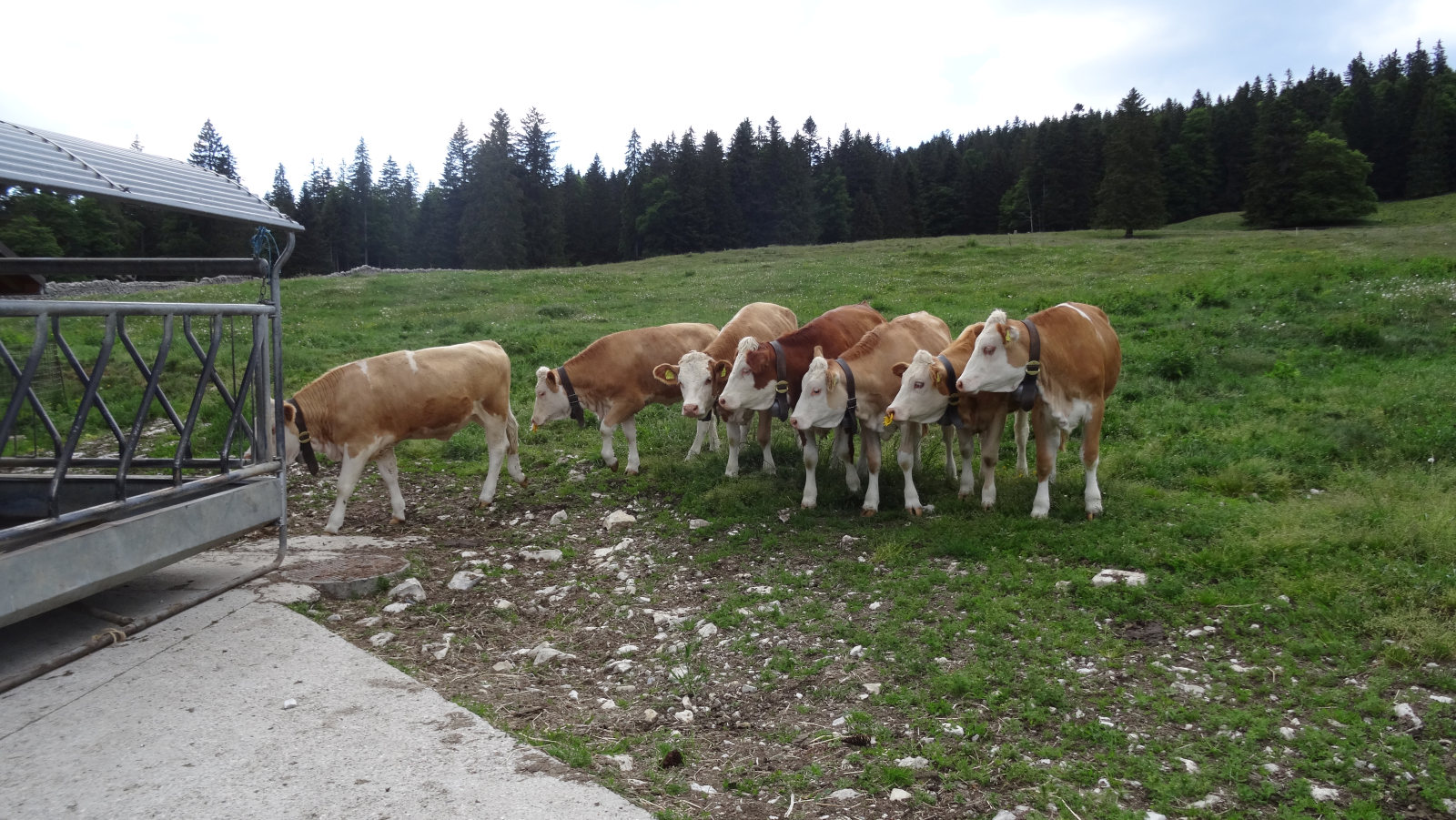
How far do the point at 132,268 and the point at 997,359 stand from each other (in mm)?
7204

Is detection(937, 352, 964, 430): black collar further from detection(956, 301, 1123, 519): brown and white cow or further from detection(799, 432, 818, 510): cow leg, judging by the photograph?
detection(799, 432, 818, 510): cow leg

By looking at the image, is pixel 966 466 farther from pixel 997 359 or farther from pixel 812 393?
pixel 812 393

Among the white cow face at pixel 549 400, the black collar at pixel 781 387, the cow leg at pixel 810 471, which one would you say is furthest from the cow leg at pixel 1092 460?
the white cow face at pixel 549 400

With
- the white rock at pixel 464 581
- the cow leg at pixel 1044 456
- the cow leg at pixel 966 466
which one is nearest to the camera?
the white rock at pixel 464 581

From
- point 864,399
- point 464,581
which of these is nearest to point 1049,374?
point 864,399

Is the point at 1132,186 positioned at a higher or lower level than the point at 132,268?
higher

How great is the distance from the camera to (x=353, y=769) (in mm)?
4246

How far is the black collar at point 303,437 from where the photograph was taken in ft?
30.3

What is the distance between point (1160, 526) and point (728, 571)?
12.1 feet

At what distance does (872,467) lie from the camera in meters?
9.28

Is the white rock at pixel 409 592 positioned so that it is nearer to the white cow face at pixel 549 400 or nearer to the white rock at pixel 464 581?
the white rock at pixel 464 581

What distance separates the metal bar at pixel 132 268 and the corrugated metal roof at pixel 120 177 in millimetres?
371

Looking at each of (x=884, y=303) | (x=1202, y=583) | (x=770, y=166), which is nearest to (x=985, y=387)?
(x=1202, y=583)

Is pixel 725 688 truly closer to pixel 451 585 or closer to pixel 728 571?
pixel 728 571
